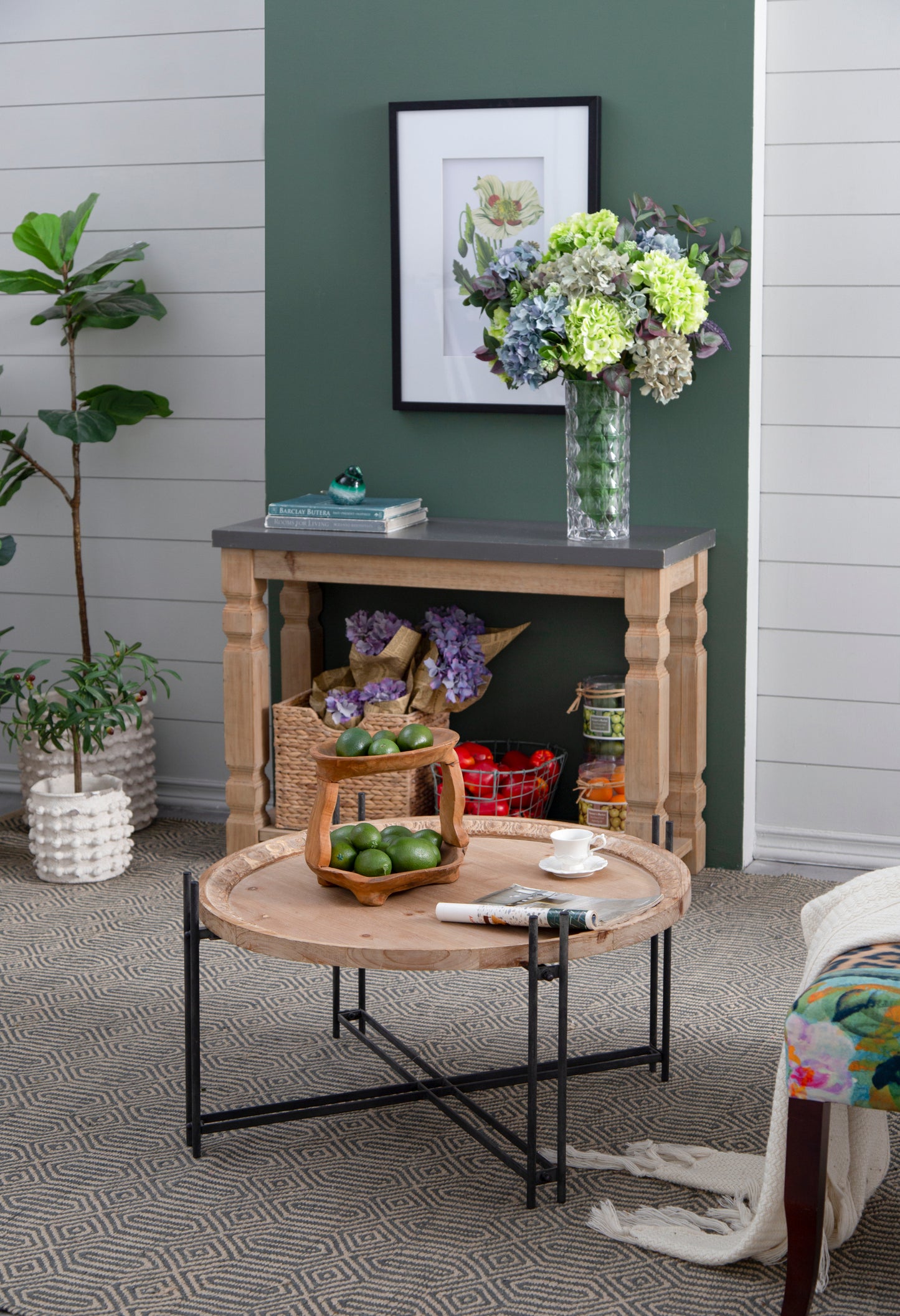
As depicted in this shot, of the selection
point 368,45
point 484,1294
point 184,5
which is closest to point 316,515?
point 368,45

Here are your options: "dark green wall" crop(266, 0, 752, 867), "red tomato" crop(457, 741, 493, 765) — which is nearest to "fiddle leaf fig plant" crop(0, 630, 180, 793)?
"dark green wall" crop(266, 0, 752, 867)

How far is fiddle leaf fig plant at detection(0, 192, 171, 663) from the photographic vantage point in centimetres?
376

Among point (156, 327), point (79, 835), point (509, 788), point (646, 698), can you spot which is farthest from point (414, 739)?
point (156, 327)

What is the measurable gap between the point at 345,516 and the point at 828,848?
1.49 metres

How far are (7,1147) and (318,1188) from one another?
0.52m

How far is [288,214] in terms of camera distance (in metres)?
3.85

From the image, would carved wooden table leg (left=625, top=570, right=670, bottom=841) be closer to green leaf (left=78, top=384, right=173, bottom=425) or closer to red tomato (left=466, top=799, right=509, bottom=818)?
red tomato (left=466, top=799, right=509, bottom=818)

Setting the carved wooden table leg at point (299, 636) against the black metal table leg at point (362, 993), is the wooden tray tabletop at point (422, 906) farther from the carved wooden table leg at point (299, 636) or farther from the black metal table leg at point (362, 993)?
the carved wooden table leg at point (299, 636)

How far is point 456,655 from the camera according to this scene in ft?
11.9

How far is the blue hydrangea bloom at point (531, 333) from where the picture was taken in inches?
123

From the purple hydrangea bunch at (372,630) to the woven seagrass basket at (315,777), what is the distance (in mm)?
218

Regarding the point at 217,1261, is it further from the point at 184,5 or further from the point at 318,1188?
the point at 184,5

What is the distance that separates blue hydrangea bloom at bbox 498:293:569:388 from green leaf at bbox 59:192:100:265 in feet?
4.23

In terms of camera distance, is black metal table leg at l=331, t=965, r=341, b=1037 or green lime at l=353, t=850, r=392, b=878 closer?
green lime at l=353, t=850, r=392, b=878
